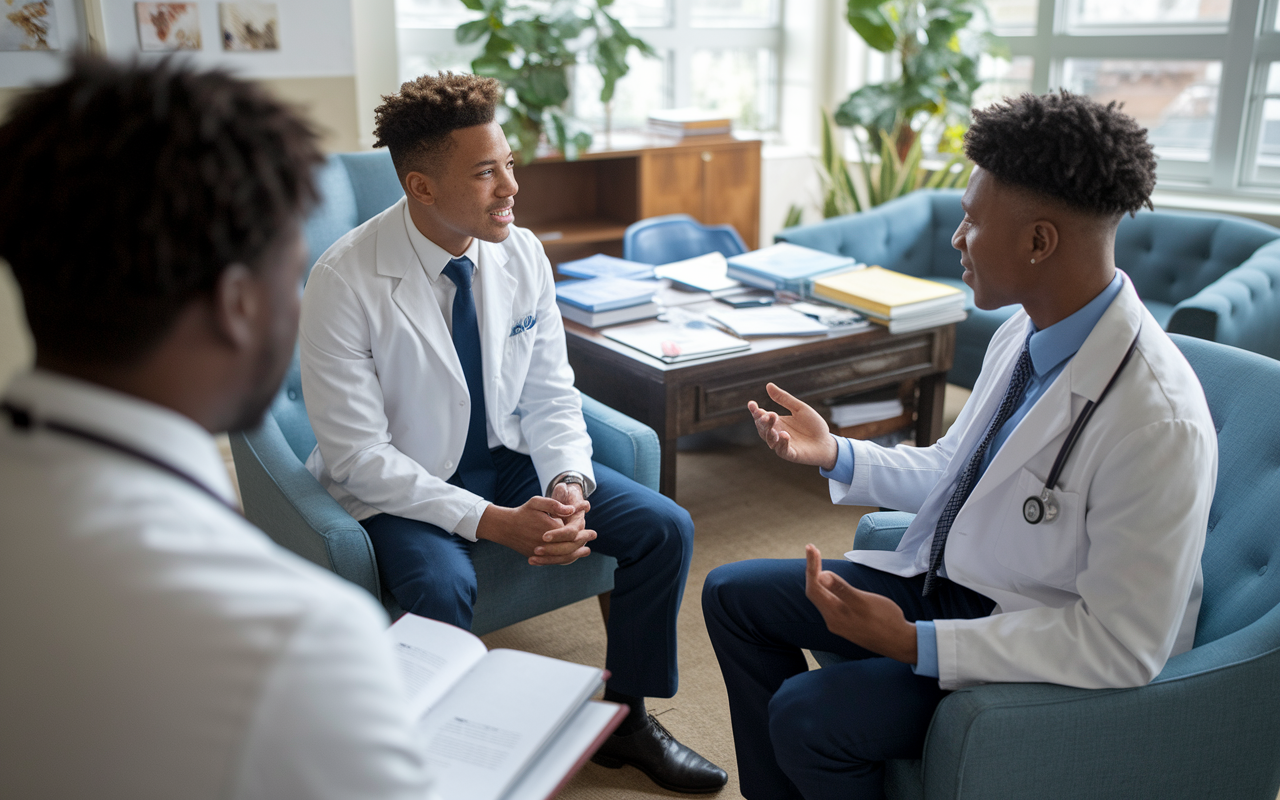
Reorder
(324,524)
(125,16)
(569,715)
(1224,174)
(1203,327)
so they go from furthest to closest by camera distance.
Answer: (1224,174)
(125,16)
(1203,327)
(324,524)
(569,715)

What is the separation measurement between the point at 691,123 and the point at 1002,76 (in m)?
1.77

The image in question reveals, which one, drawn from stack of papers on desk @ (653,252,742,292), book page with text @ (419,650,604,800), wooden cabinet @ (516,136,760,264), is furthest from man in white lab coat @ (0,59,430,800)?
wooden cabinet @ (516,136,760,264)

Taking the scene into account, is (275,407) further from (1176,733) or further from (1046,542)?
(1176,733)

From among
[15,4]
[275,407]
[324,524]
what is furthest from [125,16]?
[324,524]

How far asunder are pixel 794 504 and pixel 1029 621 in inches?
72.9

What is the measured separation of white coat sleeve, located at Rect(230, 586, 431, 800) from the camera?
66 centimetres

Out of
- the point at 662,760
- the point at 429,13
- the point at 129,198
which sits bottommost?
the point at 662,760

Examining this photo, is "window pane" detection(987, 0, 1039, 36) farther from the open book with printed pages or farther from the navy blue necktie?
the open book with printed pages

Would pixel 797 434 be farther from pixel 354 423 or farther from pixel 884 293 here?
pixel 884 293

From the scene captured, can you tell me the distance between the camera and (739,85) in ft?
18.3

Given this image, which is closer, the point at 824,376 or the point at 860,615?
the point at 860,615

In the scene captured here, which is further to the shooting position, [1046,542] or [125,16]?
[125,16]

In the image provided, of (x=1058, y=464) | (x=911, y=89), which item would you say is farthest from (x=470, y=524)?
(x=911, y=89)

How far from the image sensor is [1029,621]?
1.28m
